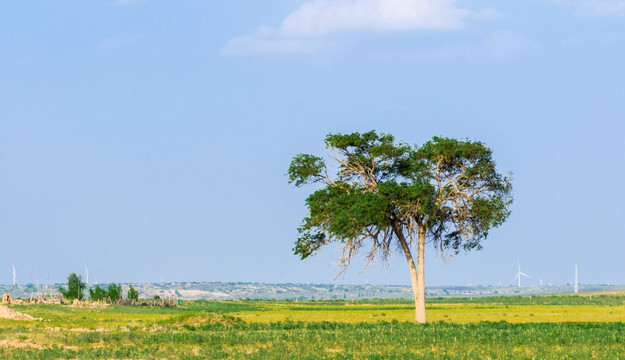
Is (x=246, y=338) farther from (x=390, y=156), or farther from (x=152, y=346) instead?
(x=390, y=156)

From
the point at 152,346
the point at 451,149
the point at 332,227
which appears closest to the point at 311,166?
the point at 332,227

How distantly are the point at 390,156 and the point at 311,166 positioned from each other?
18.2 feet

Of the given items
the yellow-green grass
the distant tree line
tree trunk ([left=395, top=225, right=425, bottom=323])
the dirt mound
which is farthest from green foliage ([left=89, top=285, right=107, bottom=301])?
tree trunk ([left=395, top=225, right=425, bottom=323])

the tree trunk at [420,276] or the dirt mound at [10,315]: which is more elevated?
the tree trunk at [420,276]

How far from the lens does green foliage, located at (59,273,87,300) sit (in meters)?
124

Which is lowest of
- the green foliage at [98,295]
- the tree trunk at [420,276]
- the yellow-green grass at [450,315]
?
the yellow-green grass at [450,315]

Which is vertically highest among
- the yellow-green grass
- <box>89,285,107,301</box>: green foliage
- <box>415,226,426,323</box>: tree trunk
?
<box>415,226,426,323</box>: tree trunk

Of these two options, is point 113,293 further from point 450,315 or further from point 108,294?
point 450,315

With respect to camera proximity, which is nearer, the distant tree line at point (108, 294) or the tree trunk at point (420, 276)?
the tree trunk at point (420, 276)

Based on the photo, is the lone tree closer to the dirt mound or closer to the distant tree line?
the dirt mound

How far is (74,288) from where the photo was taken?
421 feet

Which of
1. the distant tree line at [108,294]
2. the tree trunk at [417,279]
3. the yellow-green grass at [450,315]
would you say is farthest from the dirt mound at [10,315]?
the distant tree line at [108,294]

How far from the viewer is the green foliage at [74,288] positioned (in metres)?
124

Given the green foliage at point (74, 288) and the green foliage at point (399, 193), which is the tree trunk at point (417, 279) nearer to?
the green foliage at point (399, 193)
